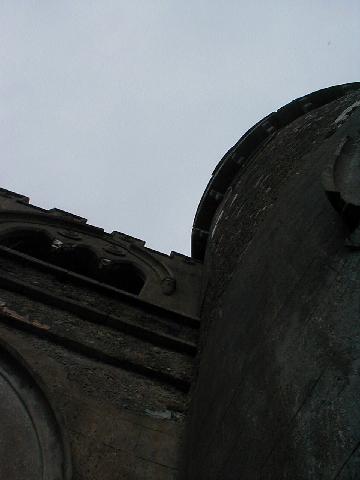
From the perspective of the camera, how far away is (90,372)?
4934mm

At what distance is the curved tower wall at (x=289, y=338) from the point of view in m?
2.37

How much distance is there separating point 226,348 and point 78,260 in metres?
4.83

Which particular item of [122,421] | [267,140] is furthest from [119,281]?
[122,421]

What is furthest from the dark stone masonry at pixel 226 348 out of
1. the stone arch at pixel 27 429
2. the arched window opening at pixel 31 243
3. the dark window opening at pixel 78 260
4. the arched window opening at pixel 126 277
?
the arched window opening at pixel 126 277

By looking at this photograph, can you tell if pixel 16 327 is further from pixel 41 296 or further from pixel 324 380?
pixel 324 380

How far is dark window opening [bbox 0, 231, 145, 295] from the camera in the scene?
8.34 metres

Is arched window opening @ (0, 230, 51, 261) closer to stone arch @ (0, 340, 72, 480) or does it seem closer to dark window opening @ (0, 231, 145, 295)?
dark window opening @ (0, 231, 145, 295)

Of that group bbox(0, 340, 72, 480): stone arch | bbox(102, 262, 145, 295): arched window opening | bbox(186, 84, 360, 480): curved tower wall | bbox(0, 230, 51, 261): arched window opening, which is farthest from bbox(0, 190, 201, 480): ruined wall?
bbox(186, 84, 360, 480): curved tower wall

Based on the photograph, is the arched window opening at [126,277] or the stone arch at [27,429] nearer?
the stone arch at [27,429]

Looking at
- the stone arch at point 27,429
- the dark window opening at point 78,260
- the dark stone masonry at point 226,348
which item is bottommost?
the stone arch at point 27,429

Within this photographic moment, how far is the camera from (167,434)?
14.6ft

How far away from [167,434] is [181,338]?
74.1 inches

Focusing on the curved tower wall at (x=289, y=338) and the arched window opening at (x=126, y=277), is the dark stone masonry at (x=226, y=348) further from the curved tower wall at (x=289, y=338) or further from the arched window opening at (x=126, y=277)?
the arched window opening at (x=126, y=277)

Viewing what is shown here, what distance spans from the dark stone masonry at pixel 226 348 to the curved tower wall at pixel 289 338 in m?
0.01
